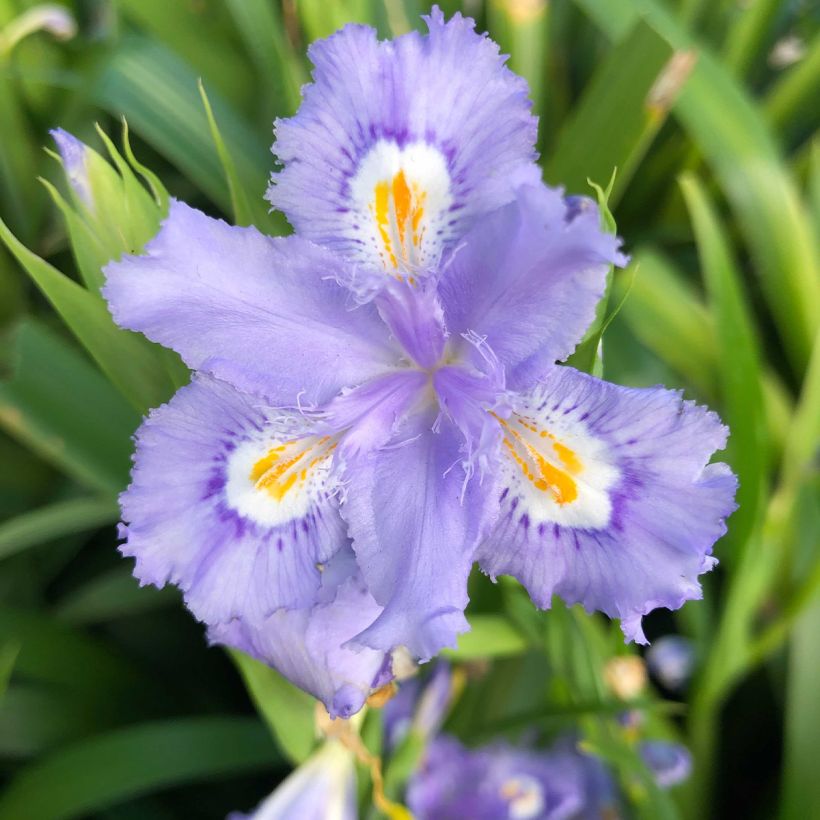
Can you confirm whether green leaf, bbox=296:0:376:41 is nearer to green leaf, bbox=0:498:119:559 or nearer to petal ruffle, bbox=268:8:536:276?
petal ruffle, bbox=268:8:536:276

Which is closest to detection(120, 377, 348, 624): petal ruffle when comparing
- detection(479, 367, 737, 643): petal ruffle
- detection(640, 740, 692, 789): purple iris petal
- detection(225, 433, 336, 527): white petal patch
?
detection(225, 433, 336, 527): white petal patch

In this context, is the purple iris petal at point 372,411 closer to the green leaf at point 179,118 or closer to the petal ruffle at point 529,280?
the petal ruffle at point 529,280

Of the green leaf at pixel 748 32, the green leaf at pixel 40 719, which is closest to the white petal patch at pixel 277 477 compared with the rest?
the green leaf at pixel 40 719

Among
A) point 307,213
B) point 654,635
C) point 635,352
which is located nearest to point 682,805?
point 654,635

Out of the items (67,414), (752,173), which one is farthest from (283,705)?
(752,173)

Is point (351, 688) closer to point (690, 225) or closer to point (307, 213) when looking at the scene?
point (307, 213)

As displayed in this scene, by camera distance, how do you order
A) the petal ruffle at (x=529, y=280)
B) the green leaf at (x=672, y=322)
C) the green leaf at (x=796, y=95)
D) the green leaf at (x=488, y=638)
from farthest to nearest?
the green leaf at (x=796, y=95) < the green leaf at (x=672, y=322) < the green leaf at (x=488, y=638) < the petal ruffle at (x=529, y=280)
